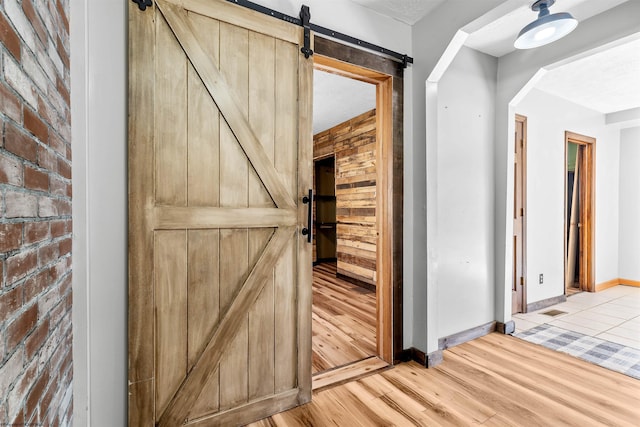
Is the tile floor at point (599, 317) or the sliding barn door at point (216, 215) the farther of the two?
the tile floor at point (599, 317)

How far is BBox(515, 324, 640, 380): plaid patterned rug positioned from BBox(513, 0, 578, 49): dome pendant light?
2.37 metres

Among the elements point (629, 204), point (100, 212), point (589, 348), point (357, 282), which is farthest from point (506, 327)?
point (629, 204)

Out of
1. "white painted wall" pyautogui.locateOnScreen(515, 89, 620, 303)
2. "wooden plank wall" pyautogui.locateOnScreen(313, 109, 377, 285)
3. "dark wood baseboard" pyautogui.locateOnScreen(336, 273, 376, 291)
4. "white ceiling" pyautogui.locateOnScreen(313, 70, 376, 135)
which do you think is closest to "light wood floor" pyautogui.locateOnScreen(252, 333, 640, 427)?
"white painted wall" pyautogui.locateOnScreen(515, 89, 620, 303)

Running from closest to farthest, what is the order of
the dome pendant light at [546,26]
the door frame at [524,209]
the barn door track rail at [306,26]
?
the barn door track rail at [306,26] → the dome pendant light at [546,26] → the door frame at [524,209]

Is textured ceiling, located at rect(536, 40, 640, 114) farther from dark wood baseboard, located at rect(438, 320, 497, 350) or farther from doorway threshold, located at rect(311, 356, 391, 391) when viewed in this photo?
doorway threshold, located at rect(311, 356, 391, 391)

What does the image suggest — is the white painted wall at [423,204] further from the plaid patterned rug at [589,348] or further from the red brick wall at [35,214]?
the red brick wall at [35,214]

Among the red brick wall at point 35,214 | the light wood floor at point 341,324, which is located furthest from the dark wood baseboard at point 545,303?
the red brick wall at point 35,214

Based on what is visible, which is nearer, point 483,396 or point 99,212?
point 99,212

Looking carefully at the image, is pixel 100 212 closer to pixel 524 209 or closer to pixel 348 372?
pixel 348 372

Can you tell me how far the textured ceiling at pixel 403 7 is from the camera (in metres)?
2.09

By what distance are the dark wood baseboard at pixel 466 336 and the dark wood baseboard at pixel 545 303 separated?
934 mm

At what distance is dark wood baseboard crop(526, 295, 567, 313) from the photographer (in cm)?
347

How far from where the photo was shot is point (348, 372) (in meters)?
2.18

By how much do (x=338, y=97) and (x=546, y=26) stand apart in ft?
7.37
